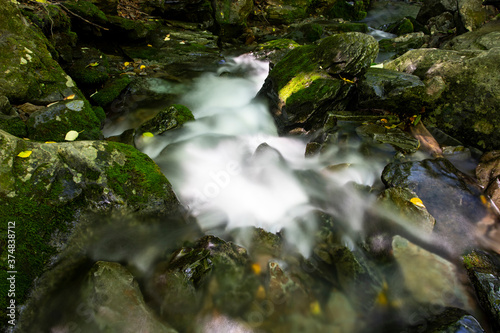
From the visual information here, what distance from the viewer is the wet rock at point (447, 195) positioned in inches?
139

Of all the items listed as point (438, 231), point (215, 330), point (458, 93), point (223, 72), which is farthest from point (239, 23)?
point (215, 330)

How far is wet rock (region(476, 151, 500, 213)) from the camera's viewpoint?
3.88 meters

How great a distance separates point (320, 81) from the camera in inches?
201

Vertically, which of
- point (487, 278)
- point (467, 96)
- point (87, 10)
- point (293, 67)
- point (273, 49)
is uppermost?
point (87, 10)

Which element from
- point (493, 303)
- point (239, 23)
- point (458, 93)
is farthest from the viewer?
point (239, 23)

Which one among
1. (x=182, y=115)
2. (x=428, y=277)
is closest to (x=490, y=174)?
(x=428, y=277)

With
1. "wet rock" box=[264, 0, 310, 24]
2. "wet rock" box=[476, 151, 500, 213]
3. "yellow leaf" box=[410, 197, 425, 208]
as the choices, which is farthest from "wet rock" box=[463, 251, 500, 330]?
"wet rock" box=[264, 0, 310, 24]

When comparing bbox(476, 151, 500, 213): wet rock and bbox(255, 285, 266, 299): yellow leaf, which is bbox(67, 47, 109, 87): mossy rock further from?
bbox(476, 151, 500, 213): wet rock

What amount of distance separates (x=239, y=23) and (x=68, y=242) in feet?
38.1

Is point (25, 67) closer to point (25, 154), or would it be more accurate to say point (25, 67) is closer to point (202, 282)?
point (25, 154)

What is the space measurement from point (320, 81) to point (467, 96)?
2.73 m

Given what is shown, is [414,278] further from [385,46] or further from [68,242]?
[385,46]

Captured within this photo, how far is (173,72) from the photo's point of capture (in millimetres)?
7641

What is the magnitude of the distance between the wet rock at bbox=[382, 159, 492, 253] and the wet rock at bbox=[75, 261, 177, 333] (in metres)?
3.76
